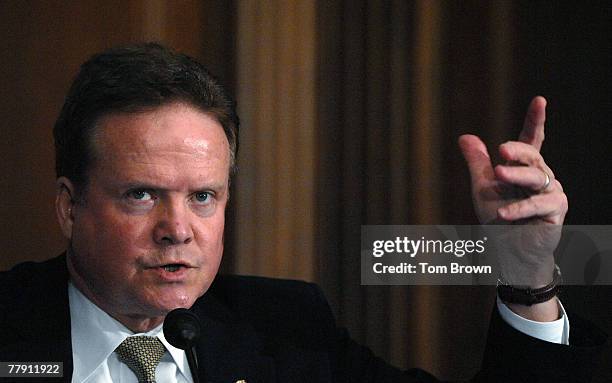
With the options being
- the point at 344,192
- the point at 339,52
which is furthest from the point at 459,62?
the point at 344,192

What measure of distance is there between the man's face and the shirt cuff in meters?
0.62

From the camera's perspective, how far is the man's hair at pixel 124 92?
5.59ft

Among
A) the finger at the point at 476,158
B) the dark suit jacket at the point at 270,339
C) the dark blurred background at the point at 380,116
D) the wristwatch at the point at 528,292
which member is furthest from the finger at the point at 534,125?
the dark blurred background at the point at 380,116

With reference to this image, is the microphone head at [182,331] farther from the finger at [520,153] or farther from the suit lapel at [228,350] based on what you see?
the finger at [520,153]

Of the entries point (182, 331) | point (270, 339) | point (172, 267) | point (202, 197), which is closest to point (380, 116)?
point (270, 339)

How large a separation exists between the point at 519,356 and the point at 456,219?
0.92m

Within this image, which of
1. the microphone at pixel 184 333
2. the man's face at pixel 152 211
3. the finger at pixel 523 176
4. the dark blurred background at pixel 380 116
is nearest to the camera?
the microphone at pixel 184 333

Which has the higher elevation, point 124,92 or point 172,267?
point 124,92

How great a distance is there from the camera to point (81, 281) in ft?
5.96

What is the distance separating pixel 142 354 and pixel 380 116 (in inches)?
49.2

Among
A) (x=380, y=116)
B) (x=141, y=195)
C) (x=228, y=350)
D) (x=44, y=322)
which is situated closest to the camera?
(x=141, y=195)

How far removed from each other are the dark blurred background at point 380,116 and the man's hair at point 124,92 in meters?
0.84

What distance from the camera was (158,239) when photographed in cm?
163

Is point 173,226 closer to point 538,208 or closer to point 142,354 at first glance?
point 142,354
